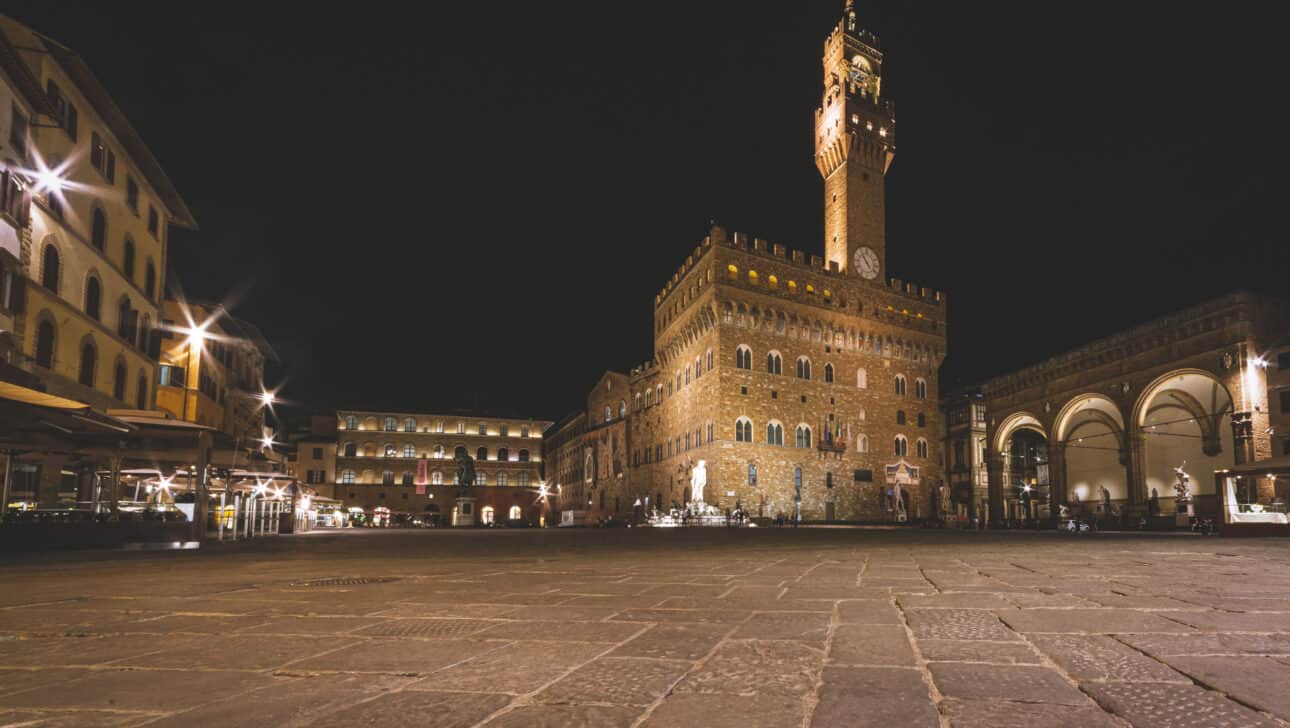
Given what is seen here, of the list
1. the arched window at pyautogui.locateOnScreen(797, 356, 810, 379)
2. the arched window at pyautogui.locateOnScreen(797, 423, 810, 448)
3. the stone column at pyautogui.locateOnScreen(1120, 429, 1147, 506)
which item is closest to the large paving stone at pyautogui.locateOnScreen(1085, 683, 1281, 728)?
the stone column at pyautogui.locateOnScreen(1120, 429, 1147, 506)

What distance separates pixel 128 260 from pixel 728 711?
27409 mm

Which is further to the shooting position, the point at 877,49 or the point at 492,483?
the point at 492,483

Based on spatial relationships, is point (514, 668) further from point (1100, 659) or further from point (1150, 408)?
point (1150, 408)

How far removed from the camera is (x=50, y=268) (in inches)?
744

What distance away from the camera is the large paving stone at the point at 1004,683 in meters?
2.31

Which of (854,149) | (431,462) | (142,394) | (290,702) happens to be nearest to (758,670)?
(290,702)

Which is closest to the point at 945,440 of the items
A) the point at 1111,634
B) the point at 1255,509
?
the point at 1255,509

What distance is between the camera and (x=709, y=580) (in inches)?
262

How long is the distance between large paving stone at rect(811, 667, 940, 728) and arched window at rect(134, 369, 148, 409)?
89.4 ft

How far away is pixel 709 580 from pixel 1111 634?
3555 millimetres

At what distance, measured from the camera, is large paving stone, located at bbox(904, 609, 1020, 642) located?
3479 millimetres

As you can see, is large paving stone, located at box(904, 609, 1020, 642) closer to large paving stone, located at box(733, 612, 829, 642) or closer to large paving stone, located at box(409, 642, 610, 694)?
large paving stone, located at box(733, 612, 829, 642)

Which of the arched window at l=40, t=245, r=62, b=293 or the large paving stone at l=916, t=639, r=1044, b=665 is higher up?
the arched window at l=40, t=245, r=62, b=293

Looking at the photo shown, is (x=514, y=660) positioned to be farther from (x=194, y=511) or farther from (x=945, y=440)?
(x=945, y=440)
